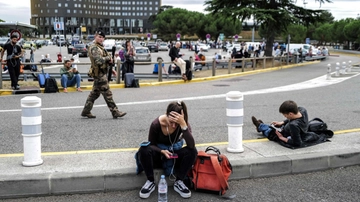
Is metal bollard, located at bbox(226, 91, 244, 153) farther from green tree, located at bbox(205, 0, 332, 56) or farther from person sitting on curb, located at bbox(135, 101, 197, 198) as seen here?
green tree, located at bbox(205, 0, 332, 56)

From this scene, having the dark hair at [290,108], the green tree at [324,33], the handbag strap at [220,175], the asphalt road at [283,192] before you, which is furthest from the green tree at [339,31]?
the handbag strap at [220,175]

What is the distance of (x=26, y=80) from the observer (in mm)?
16891

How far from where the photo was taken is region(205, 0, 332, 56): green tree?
88.3ft

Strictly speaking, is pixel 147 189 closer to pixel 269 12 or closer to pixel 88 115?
pixel 88 115

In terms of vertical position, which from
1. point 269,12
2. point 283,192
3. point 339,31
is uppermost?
point 339,31

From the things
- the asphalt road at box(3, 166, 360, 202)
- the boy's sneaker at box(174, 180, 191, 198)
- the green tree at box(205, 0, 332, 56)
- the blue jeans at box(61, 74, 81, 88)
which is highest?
the green tree at box(205, 0, 332, 56)

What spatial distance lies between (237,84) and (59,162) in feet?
42.6

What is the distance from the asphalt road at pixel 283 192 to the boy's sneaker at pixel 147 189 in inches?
2.3

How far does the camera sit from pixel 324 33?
8575 cm

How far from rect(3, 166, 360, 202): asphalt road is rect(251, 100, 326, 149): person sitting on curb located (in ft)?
2.32

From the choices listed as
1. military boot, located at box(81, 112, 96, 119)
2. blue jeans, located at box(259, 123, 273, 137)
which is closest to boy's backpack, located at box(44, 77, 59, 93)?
military boot, located at box(81, 112, 96, 119)

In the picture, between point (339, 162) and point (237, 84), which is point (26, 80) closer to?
point (237, 84)

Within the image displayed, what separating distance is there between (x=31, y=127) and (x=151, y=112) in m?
5.24

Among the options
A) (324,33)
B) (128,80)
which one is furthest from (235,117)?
(324,33)
